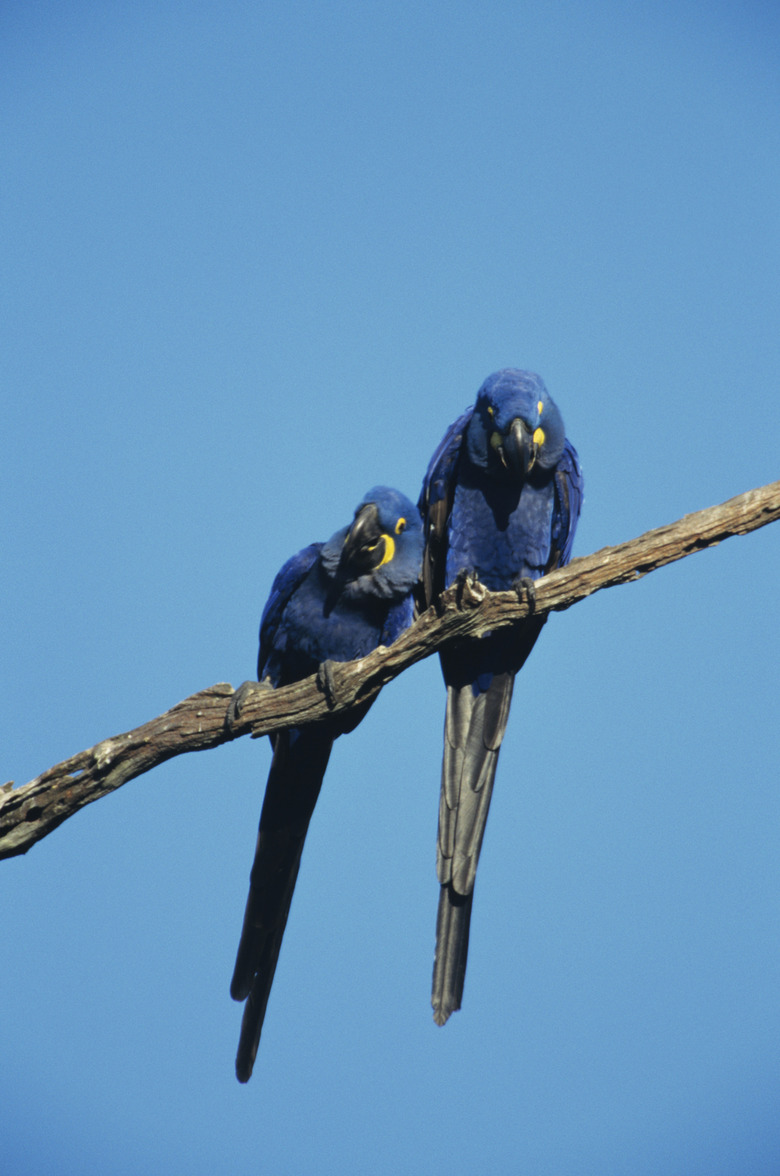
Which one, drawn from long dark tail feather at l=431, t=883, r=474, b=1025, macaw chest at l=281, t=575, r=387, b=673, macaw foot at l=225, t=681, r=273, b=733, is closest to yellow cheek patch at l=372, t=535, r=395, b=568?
macaw chest at l=281, t=575, r=387, b=673

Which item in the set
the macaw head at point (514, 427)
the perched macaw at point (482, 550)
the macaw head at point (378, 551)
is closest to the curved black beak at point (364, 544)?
the macaw head at point (378, 551)

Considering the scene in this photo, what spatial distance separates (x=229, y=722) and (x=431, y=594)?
Result: 2.05m

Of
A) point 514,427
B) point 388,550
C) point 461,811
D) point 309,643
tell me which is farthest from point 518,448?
point 461,811

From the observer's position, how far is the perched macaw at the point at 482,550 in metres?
5.43

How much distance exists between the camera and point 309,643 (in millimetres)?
5398

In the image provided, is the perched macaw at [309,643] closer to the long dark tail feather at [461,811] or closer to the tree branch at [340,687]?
the long dark tail feather at [461,811]

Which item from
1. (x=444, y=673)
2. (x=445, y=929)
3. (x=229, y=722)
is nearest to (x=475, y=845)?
(x=445, y=929)

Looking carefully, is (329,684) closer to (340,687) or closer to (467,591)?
(340,687)

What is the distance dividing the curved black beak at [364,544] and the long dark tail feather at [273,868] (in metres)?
0.94

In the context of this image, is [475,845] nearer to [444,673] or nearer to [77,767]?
[444,673]

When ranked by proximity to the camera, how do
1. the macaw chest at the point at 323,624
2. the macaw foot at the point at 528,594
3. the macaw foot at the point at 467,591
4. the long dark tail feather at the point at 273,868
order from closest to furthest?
the macaw foot at the point at 467,591 < the macaw foot at the point at 528,594 < the long dark tail feather at the point at 273,868 < the macaw chest at the point at 323,624

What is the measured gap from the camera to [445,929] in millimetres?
5414

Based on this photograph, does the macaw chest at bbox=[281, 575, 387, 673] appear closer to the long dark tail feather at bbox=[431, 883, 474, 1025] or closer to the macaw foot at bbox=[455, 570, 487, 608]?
the macaw foot at bbox=[455, 570, 487, 608]

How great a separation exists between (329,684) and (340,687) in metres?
0.05
